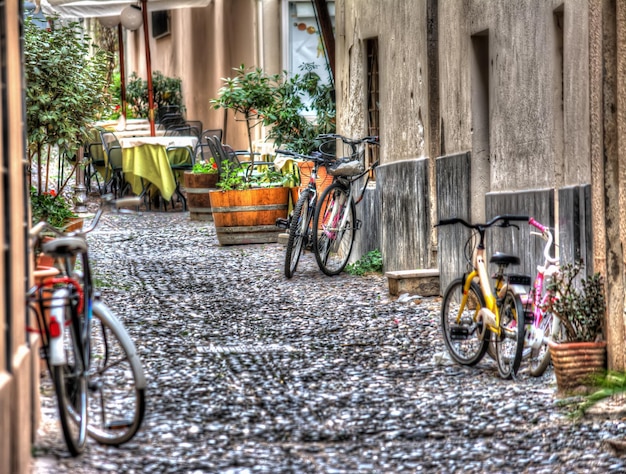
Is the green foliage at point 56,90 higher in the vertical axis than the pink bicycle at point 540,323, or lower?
A: higher

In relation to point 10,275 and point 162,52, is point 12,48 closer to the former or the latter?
point 10,275

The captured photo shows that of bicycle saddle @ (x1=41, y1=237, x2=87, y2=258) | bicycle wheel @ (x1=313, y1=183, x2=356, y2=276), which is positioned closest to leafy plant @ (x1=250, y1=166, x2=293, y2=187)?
bicycle wheel @ (x1=313, y1=183, x2=356, y2=276)

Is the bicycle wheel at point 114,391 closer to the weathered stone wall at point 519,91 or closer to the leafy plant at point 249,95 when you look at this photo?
the weathered stone wall at point 519,91

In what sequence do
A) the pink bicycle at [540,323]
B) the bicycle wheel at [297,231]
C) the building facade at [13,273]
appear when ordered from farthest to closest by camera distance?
the bicycle wheel at [297,231], the pink bicycle at [540,323], the building facade at [13,273]

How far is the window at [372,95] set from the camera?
40.9 feet

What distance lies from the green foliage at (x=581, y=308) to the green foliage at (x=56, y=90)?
5890 mm

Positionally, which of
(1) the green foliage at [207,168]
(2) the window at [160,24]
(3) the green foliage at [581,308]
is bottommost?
(3) the green foliage at [581,308]

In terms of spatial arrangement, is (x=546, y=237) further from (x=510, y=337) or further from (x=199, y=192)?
(x=199, y=192)

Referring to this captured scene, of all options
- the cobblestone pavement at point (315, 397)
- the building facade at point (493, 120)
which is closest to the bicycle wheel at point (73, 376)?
the cobblestone pavement at point (315, 397)

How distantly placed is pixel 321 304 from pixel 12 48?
526 cm

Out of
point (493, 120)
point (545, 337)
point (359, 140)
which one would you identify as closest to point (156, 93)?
point (359, 140)

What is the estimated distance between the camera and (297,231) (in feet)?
35.7

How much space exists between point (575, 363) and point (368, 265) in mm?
5373

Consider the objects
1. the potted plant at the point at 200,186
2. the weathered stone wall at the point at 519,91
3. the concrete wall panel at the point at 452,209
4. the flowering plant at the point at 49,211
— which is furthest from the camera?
the potted plant at the point at 200,186
